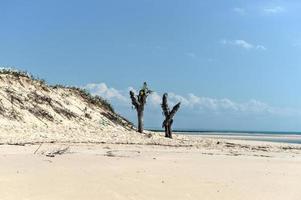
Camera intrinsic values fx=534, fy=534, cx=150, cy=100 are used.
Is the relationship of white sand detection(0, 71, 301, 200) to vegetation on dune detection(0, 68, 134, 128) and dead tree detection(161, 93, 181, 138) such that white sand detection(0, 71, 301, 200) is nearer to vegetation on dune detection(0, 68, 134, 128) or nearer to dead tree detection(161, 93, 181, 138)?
vegetation on dune detection(0, 68, 134, 128)

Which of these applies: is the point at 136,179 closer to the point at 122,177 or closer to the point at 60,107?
the point at 122,177

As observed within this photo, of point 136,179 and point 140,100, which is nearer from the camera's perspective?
point 136,179

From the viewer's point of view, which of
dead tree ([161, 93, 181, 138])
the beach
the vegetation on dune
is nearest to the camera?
the beach

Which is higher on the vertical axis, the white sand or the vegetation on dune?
the vegetation on dune

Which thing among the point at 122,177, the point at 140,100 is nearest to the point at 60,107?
the point at 140,100

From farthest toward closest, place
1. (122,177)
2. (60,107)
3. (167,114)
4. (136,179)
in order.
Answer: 1. (167,114)
2. (60,107)
3. (122,177)
4. (136,179)

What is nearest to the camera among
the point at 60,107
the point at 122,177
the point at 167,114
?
the point at 122,177

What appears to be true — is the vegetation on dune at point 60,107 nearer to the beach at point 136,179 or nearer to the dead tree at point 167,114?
the dead tree at point 167,114

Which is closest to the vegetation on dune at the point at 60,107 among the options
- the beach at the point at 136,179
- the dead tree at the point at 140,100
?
the dead tree at the point at 140,100

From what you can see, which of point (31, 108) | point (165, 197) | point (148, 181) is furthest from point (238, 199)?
point (31, 108)

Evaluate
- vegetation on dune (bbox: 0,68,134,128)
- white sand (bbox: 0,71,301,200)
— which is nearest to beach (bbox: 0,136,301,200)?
white sand (bbox: 0,71,301,200)

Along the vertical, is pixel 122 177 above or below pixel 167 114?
below

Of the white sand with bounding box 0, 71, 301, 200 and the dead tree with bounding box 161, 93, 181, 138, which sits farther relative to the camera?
the dead tree with bounding box 161, 93, 181, 138

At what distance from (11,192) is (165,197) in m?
3.13
